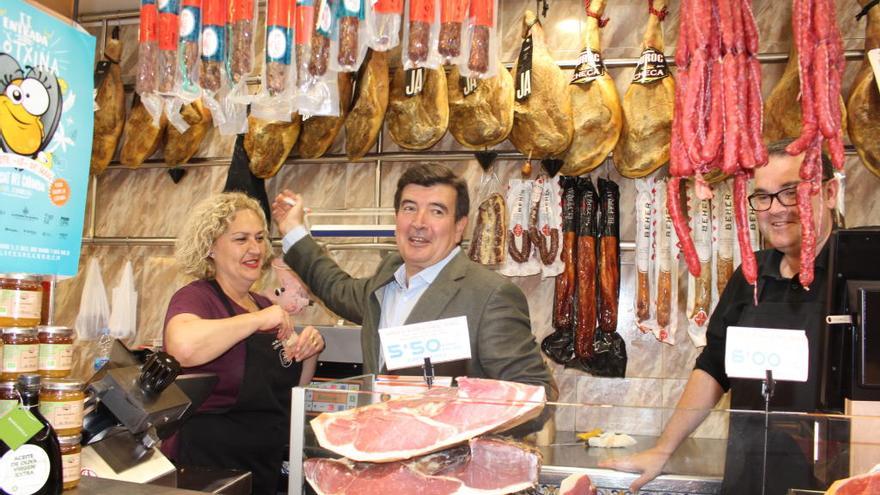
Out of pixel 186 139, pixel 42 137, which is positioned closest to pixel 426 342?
pixel 42 137

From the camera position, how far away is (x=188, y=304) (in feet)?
10.9

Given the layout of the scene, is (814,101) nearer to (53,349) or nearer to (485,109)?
(53,349)

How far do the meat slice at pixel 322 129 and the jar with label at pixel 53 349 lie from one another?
3484 millimetres

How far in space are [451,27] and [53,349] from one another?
1607 millimetres

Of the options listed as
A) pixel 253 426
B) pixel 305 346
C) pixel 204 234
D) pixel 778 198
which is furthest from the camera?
pixel 204 234

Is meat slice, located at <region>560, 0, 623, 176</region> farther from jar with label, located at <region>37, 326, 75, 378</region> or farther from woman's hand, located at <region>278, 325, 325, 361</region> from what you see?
jar with label, located at <region>37, 326, 75, 378</region>

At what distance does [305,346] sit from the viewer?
3.42m

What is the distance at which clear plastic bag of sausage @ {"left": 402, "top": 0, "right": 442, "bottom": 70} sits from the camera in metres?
2.69

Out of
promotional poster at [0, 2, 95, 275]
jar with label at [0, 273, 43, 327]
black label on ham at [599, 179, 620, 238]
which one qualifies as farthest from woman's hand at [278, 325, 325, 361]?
black label on ham at [599, 179, 620, 238]

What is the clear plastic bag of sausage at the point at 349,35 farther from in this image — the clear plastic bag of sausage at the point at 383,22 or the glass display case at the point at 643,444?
the glass display case at the point at 643,444

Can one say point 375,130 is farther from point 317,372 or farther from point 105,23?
point 105,23

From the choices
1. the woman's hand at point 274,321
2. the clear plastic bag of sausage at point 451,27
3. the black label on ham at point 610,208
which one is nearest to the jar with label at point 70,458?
the woman's hand at point 274,321

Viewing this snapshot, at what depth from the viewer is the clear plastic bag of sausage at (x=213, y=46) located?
2799 mm

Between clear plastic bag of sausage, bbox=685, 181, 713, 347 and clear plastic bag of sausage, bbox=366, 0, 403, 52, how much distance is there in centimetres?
272
